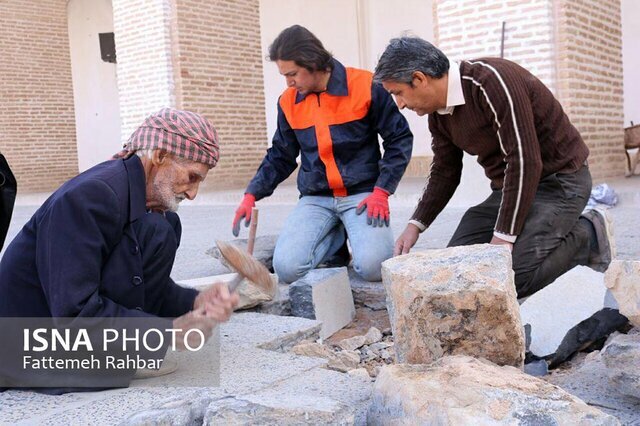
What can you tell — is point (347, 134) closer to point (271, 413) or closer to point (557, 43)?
point (271, 413)

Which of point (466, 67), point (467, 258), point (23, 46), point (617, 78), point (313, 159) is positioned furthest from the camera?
point (23, 46)

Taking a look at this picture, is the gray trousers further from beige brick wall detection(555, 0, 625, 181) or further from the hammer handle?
beige brick wall detection(555, 0, 625, 181)

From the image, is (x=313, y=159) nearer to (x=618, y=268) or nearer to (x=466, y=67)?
(x=466, y=67)

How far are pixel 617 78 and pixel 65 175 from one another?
11.3 m

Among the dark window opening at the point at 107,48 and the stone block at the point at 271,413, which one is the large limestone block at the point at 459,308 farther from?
the dark window opening at the point at 107,48

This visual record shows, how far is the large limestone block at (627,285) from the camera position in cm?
214

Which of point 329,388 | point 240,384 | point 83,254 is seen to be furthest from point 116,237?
point 329,388

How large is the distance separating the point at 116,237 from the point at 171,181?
24 centimetres

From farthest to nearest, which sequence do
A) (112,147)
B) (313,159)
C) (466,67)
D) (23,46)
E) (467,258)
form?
1. (112,147)
2. (23,46)
3. (313,159)
4. (466,67)
5. (467,258)

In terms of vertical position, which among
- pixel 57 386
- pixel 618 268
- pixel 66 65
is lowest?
pixel 57 386

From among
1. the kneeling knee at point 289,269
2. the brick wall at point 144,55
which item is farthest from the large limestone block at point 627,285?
the brick wall at point 144,55

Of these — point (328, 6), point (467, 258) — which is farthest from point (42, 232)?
point (328, 6)

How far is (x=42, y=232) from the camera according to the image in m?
2.06

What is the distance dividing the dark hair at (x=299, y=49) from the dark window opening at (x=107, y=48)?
12813 millimetres
